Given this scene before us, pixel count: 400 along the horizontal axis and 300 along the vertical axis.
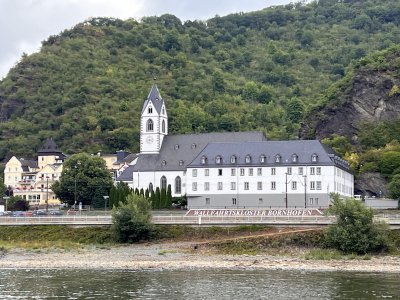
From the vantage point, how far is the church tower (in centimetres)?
11394

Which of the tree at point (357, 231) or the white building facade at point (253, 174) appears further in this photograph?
the white building facade at point (253, 174)

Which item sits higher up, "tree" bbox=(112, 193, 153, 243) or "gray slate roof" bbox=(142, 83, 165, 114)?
"gray slate roof" bbox=(142, 83, 165, 114)

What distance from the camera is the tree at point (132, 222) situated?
75500 millimetres

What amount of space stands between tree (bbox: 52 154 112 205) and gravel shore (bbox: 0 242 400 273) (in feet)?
121

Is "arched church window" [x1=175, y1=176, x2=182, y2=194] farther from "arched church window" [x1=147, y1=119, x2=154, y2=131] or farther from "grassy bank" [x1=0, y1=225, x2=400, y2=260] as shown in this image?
"grassy bank" [x1=0, y1=225, x2=400, y2=260]

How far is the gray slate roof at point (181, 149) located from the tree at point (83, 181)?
4.72m

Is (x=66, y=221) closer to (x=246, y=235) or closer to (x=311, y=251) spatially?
(x=246, y=235)

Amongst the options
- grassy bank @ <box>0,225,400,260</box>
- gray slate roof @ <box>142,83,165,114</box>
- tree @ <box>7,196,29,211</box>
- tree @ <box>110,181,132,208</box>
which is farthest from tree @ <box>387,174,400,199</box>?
tree @ <box>7,196,29,211</box>

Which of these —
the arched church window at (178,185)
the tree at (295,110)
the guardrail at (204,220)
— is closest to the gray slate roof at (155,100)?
the arched church window at (178,185)

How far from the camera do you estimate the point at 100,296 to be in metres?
47.2

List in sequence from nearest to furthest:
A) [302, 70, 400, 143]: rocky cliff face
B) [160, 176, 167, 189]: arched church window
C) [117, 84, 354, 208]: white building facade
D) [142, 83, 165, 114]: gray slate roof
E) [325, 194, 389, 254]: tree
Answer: [325, 194, 389, 254]: tree → [117, 84, 354, 208]: white building facade → [160, 176, 167, 189]: arched church window → [142, 83, 165, 114]: gray slate roof → [302, 70, 400, 143]: rocky cliff face

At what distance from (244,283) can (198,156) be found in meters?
53.1

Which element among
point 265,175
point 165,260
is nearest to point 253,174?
point 265,175

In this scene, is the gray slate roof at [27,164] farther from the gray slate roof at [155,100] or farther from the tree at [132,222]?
the tree at [132,222]
